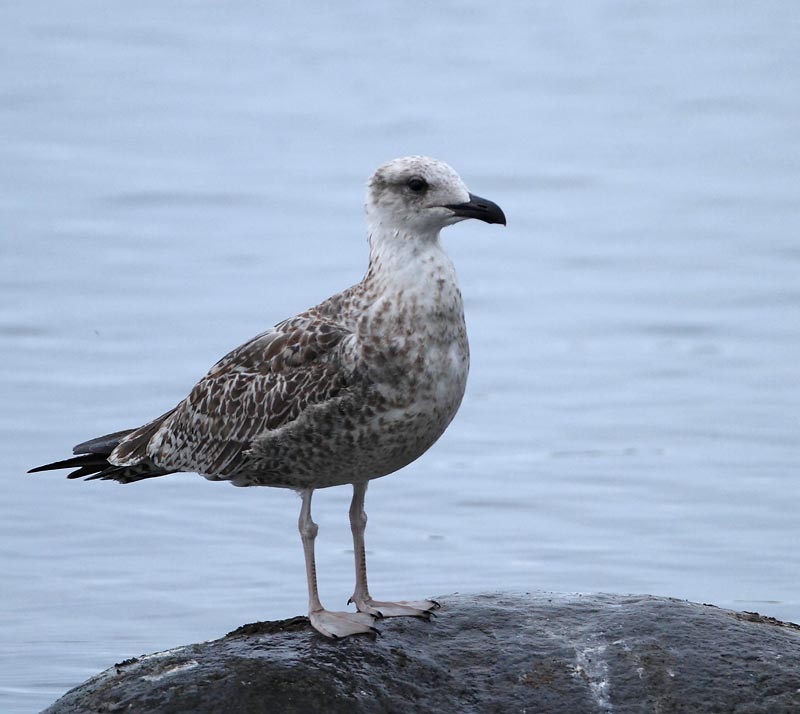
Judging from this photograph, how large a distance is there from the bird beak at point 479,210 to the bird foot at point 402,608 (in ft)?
6.46

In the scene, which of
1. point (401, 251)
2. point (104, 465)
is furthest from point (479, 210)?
point (104, 465)

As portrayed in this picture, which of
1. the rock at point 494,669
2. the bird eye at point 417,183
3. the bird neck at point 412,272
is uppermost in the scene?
the bird eye at point 417,183

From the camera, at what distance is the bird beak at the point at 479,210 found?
32.6 ft

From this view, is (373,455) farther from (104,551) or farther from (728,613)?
(104,551)

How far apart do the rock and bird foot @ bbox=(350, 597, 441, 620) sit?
3.2 inches

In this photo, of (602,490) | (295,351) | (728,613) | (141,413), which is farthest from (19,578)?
(728,613)

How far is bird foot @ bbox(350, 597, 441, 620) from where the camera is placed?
1001 cm

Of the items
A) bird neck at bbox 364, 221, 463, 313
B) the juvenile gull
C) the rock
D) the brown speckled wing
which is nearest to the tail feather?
the brown speckled wing

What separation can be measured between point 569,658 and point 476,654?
1.46 feet

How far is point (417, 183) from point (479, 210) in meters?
0.34

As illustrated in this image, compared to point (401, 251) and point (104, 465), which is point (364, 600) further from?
point (104, 465)

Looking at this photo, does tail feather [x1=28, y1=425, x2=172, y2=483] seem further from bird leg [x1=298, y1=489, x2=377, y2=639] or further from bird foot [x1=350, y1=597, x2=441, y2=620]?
bird foot [x1=350, y1=597, x2=441, y2=620]

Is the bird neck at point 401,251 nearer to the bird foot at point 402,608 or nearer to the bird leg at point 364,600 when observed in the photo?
the bird leg at point 364,600

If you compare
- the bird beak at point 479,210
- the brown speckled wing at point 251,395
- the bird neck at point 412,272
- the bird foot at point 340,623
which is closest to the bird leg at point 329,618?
the bird foot at point 340,623
